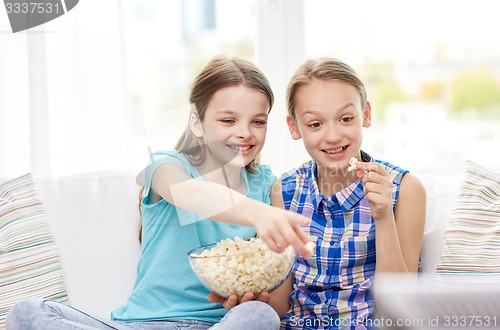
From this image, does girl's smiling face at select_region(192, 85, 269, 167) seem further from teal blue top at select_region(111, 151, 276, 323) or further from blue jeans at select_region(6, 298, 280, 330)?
blue jeans at select_region(6, 298, 280, 330)

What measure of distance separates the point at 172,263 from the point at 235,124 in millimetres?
360

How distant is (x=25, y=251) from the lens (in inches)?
64.9

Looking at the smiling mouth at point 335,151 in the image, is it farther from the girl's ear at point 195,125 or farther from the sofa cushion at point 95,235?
the sofa cushion at point 95,235

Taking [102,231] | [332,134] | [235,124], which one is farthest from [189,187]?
[102,231]

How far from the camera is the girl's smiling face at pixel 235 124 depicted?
1511 millimetres

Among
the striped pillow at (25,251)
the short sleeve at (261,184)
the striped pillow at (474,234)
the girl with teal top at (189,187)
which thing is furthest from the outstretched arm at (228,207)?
the striped pillow at (474,234)

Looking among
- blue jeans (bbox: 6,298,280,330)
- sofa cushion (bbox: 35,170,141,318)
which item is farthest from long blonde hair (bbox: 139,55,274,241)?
blue jeans (bbox: 6,298,280,330)

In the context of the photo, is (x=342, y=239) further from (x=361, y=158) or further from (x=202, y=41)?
(x=202, y=41)

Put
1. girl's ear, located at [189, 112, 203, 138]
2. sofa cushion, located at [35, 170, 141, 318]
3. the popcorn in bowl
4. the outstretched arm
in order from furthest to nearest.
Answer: sofa cushion, located at [35, 170, 141, 318] < girl's ear, located at [189, 112, 203, 138] < the popcorn in bowl < the outstretched arm

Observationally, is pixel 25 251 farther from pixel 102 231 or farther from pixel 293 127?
pixel 293 127

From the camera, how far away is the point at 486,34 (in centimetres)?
239

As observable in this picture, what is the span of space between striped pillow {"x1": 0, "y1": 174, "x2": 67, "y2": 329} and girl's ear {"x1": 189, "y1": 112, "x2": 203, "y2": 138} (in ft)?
1.57

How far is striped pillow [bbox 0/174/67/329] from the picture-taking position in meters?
1.61

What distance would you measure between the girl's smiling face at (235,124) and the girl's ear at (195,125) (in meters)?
0.02
